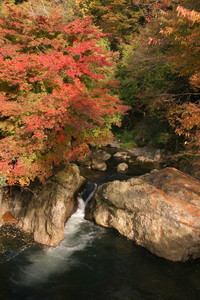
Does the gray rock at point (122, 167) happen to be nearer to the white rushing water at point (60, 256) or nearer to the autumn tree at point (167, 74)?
the autumn tree at point (167, 74)

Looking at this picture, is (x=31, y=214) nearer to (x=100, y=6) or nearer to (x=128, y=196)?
(x=128, y=196)

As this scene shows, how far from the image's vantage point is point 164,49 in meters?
15.9

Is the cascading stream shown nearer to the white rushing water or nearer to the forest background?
the white rushing water

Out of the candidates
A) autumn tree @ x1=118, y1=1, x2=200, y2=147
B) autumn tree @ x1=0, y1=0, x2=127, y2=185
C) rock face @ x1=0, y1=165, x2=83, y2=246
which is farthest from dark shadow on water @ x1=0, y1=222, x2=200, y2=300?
autumn tree @ x1=118, y1=1, x2=200, y2=147

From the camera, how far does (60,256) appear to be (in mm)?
7219

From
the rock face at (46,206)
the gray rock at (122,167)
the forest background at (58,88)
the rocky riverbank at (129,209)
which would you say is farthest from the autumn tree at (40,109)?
the gray rock at (122,167)

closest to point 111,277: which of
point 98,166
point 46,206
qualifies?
point 46,206

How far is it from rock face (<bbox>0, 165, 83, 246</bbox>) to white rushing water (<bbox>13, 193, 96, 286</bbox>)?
33 cm

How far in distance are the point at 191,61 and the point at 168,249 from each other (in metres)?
7.29

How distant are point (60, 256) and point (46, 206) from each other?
1778 millimetres

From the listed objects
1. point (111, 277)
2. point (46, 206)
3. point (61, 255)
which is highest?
point (46, 206)

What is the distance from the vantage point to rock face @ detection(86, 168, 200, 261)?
692 cm

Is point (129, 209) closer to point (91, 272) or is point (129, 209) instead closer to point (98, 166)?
point (91, 272)

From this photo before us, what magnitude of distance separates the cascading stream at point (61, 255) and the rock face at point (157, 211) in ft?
1.80
